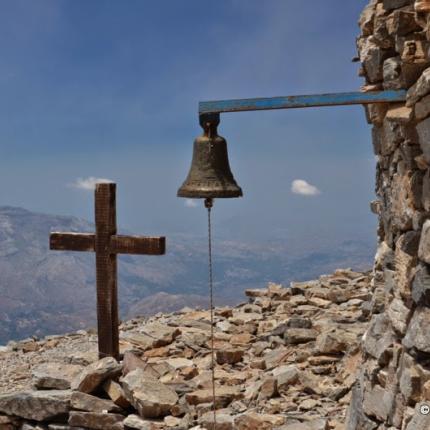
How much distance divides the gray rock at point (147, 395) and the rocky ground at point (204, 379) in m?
0.02

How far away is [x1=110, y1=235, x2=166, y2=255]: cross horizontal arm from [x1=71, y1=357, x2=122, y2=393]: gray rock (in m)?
1.92

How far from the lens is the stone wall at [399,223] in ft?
15.9

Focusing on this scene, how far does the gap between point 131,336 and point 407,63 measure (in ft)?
27.8

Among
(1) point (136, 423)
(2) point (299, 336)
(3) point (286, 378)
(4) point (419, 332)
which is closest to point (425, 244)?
(4) point (419, 332)

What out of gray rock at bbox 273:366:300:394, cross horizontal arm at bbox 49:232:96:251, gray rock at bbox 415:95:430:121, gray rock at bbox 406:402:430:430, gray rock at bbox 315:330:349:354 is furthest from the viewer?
cross horizontal arm at bbox 49:232:96:251

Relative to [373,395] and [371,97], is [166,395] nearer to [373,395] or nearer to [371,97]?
[373,395]

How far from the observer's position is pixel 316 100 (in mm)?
5117

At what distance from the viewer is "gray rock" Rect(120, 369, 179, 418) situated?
8500mm

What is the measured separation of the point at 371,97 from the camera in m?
5.05

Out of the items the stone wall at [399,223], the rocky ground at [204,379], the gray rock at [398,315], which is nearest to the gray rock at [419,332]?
the stone wall at [399,223]

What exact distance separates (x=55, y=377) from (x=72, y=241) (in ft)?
8.10

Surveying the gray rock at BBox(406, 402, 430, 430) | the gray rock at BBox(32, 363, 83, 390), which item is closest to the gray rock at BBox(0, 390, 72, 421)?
the gray rock at BBox(32, 363, 83, 390)

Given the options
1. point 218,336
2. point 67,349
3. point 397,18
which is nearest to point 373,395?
point 397,18

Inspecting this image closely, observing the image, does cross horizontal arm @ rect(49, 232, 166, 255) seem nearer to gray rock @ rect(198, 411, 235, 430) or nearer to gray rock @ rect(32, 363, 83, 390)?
gray rock @ rect(32, 363, 83, 390)
